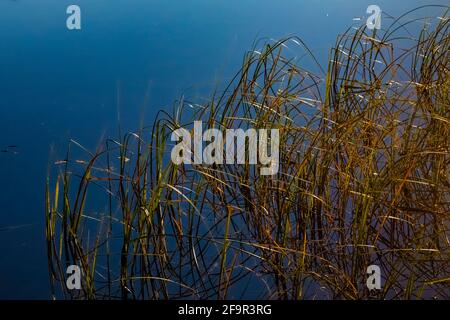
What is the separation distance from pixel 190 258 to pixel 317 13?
1.98m

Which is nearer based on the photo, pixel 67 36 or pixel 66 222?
pixel 66 222

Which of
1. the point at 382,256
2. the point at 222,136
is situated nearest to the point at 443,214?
the point at 382,256

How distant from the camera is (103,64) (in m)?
3.90

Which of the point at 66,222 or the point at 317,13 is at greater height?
the point at 317,13

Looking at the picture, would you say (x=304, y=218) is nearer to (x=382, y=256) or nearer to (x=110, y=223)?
(x=382, y=256)

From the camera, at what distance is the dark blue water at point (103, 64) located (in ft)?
10.2

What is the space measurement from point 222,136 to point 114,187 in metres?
0.40

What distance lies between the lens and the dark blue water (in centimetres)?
311

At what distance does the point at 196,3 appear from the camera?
432cm

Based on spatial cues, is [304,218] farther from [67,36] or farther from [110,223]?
[67,36]

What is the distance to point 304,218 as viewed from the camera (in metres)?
2.34

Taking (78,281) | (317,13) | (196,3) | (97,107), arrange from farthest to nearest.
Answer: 1. (196,3)
2. (317,13)
3. (97,107)
4. (78,281)

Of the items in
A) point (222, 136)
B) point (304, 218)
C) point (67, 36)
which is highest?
point (67, 36)
